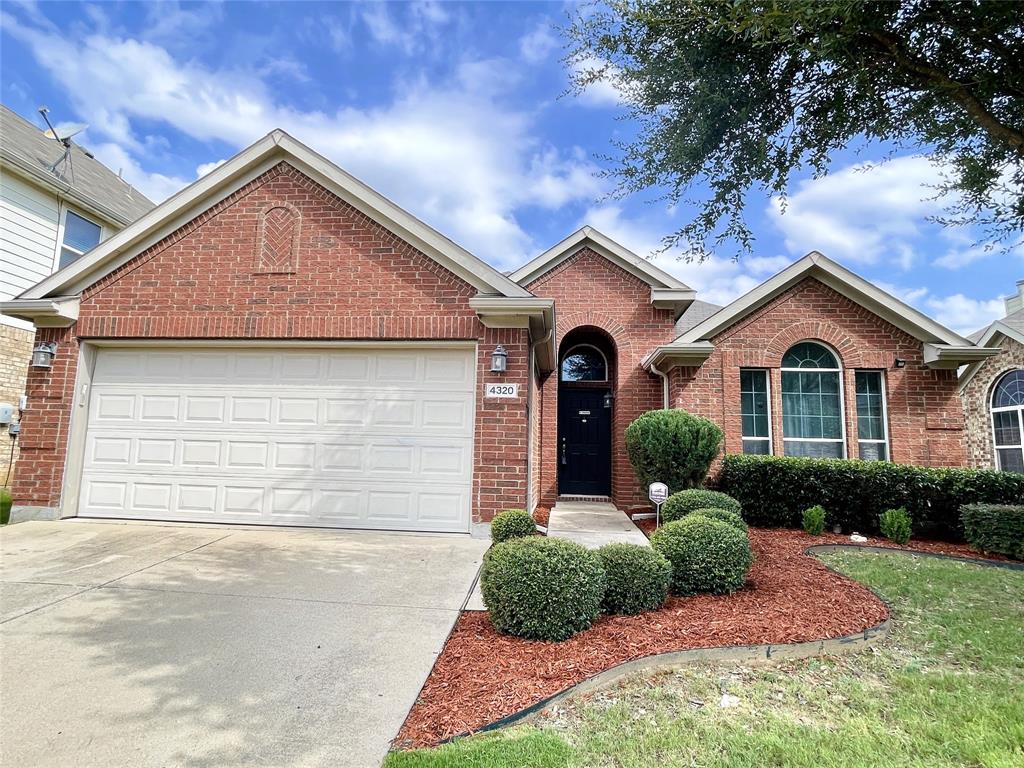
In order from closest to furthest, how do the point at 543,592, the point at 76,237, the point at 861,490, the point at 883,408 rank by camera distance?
the point at 543,592
the point at 861,490
the point at 883,408
the point at 76,237

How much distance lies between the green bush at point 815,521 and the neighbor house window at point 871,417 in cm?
278

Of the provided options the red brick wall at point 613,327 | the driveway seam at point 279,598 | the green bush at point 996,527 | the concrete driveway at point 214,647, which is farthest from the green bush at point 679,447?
the driveway seam at point 279,598

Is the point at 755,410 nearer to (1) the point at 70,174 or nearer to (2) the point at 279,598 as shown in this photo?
(2) the point at 279,598

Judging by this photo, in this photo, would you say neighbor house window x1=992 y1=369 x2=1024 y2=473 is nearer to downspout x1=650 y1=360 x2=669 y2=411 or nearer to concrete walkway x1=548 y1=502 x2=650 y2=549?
downspout x1=650 y1=360 x2=669 y2=411

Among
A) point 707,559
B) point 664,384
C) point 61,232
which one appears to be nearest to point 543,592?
point 707,559

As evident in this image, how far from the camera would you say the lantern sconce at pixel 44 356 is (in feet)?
25.2

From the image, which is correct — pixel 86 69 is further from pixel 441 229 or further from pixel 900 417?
pixel 900 417

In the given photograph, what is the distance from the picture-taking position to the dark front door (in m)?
12.5

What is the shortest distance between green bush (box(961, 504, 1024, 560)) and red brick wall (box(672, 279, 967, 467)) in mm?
2648

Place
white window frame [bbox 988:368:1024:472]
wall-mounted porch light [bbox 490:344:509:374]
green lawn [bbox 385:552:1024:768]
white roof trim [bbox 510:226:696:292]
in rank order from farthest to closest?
1. white window frame [bbox 988:368:1024:472]
2. white roof trim [bbox 510:226:696:292]
3. wall-mounted porch light [bbox 490:344:509:374]
4. green lawn [bbox 385:552:1024:768]

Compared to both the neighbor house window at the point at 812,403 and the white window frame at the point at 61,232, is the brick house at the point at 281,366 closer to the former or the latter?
the white window frame at the point at 61,232

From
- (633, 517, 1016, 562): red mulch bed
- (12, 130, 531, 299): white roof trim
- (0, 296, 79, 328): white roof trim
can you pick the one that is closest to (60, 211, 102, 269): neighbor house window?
(0, 296, 79, 328): white roof trim

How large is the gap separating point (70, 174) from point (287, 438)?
1016 centimetres

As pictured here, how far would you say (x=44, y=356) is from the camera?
25.3 ft
